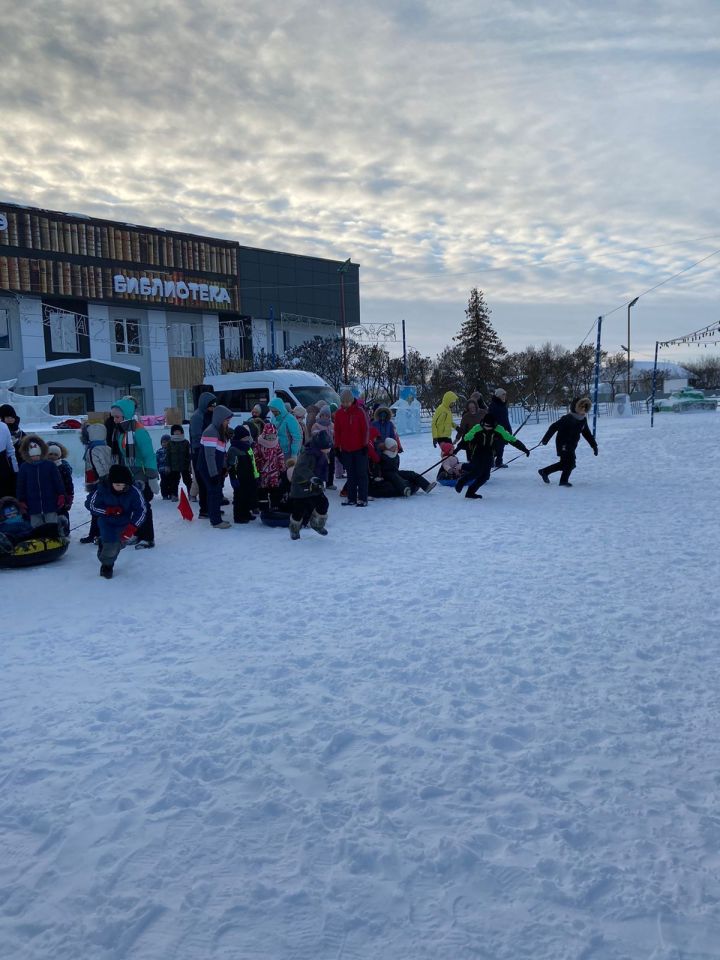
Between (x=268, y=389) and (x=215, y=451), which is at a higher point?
(x=268, y=389)

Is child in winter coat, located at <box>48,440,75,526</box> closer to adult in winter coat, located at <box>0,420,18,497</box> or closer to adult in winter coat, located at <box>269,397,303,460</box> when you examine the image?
adult in winter coat, located at <box>0,420,18,497</box>

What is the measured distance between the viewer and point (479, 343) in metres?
56.1

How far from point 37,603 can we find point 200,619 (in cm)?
174

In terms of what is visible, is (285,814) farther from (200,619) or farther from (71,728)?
(200,619)

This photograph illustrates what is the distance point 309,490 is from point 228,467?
56.7 inches

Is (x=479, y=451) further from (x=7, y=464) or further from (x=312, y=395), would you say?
(x=7, y=464)

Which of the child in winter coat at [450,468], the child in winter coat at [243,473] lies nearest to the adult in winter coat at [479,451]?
the child in winter coat at [450,468]

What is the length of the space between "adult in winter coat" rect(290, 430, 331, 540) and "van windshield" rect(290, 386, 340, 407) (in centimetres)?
844

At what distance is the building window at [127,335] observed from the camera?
110 ft

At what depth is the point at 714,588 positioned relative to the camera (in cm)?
625

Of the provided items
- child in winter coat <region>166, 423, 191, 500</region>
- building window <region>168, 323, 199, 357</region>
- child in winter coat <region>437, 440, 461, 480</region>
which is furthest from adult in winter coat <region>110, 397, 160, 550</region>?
building window <region>168, 323, 199, 357</region>

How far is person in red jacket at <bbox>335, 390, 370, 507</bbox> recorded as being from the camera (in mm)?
10977

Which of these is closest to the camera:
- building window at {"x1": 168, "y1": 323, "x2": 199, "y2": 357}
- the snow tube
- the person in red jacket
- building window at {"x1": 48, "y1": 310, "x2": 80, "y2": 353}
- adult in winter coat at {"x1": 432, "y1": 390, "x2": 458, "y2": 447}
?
the snow tube

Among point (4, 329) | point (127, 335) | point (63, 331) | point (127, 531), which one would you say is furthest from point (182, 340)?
point (127, 531)
